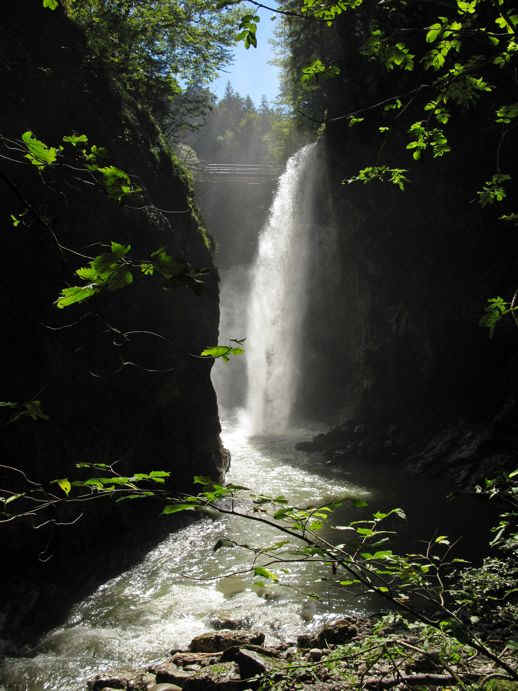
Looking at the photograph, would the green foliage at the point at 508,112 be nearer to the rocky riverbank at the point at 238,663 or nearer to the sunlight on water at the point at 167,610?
the rocky riverbank at the point at 238,663

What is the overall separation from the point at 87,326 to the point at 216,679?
6.32m

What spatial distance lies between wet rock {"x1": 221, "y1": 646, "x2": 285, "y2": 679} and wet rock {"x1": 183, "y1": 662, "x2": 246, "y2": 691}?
0.07m

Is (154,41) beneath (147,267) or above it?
above

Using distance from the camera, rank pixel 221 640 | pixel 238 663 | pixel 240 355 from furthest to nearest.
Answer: pixel 240 355
pixel 221 640
pixel 238 663

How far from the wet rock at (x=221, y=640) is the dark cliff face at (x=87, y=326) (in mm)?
2995

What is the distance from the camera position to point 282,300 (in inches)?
1042

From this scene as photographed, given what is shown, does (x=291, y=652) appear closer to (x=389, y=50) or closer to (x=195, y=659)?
(x=195, y=659)

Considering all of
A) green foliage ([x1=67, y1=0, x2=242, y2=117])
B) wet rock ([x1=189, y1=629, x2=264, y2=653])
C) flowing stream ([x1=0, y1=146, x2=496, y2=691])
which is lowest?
flowing stream ([x1=0, y1=146, x2=496, y2=691])

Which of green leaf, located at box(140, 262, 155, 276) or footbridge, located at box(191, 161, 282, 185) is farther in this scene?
footbridge, located at box(191, 161, 282, 185)

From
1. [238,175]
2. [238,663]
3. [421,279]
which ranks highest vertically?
[238,175]

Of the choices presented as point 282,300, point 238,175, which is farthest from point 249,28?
point 238,175

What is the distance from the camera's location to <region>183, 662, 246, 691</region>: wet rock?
4203mm

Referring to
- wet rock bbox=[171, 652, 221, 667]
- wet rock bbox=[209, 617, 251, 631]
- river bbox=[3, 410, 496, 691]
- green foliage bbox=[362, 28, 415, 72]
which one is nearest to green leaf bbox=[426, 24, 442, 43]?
green foliage bbox=[362, 28, 415, 72]

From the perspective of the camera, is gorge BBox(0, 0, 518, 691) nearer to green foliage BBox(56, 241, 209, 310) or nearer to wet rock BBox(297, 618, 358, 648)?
green foliage BBox(56, 241, 209, 310)
